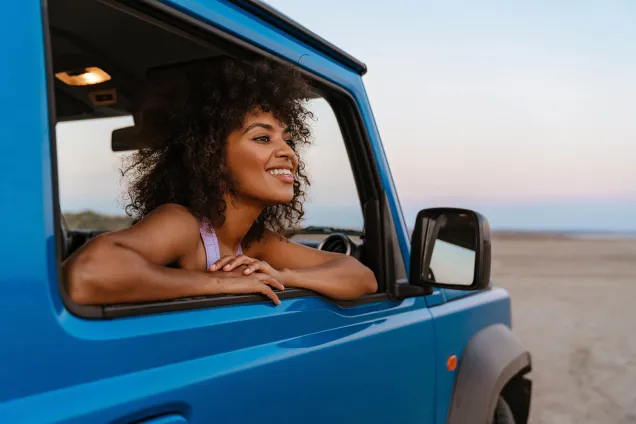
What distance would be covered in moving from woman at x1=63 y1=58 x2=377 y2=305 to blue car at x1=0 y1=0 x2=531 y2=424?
0.23 ft

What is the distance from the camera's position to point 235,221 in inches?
79.0

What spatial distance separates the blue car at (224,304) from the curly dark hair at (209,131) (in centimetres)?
8

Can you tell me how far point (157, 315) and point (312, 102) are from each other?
108cm

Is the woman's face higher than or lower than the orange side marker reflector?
higher

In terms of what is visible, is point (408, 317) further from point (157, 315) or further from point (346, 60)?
point (157, 315)

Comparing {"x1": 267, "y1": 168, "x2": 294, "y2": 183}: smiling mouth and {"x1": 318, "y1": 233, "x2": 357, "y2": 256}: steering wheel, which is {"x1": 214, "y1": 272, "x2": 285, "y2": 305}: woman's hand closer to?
{"x1": 267, "y1": 168, "x2": 294, "y2": 183}: smiling mouth

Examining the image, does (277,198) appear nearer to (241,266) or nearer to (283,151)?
(283,151)

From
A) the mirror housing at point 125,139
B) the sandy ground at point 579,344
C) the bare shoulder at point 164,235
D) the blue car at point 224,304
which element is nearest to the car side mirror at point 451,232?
the blue car at point 224,304

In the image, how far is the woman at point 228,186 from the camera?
1.66 meters

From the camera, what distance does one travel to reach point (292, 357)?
5.16 feet

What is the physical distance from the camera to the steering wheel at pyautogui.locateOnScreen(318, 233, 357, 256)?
8.50ft

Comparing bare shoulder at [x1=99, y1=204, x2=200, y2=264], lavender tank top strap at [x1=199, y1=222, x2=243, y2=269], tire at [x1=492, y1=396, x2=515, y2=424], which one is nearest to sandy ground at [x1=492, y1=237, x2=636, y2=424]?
tire at [x1=492, y1=396, x2=515, y2=424]

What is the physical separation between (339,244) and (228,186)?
83cm

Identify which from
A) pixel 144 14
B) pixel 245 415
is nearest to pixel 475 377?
pixel 245 415
